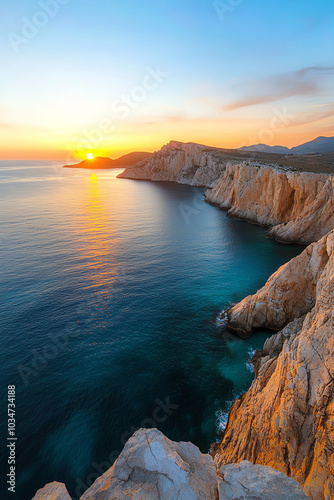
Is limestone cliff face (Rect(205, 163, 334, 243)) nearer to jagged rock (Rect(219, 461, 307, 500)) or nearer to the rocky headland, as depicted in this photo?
the rocky headland

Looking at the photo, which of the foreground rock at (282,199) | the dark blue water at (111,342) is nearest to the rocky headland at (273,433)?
the dark blue water at (111,342)

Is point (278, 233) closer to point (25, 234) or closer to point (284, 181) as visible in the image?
point (284, 181)

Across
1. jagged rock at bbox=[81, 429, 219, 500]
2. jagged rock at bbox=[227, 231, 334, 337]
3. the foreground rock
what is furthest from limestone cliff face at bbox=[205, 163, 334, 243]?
jagged rock at bbox=[81, 429, 219, 500]

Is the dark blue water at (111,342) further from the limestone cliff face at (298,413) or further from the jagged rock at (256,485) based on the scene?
the jagged rock at (256,485)

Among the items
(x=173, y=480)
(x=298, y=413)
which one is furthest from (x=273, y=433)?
(x=173, y=480)

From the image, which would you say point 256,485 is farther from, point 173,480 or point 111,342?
point 111,342

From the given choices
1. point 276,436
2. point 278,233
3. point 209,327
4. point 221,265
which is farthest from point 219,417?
point 278,233
